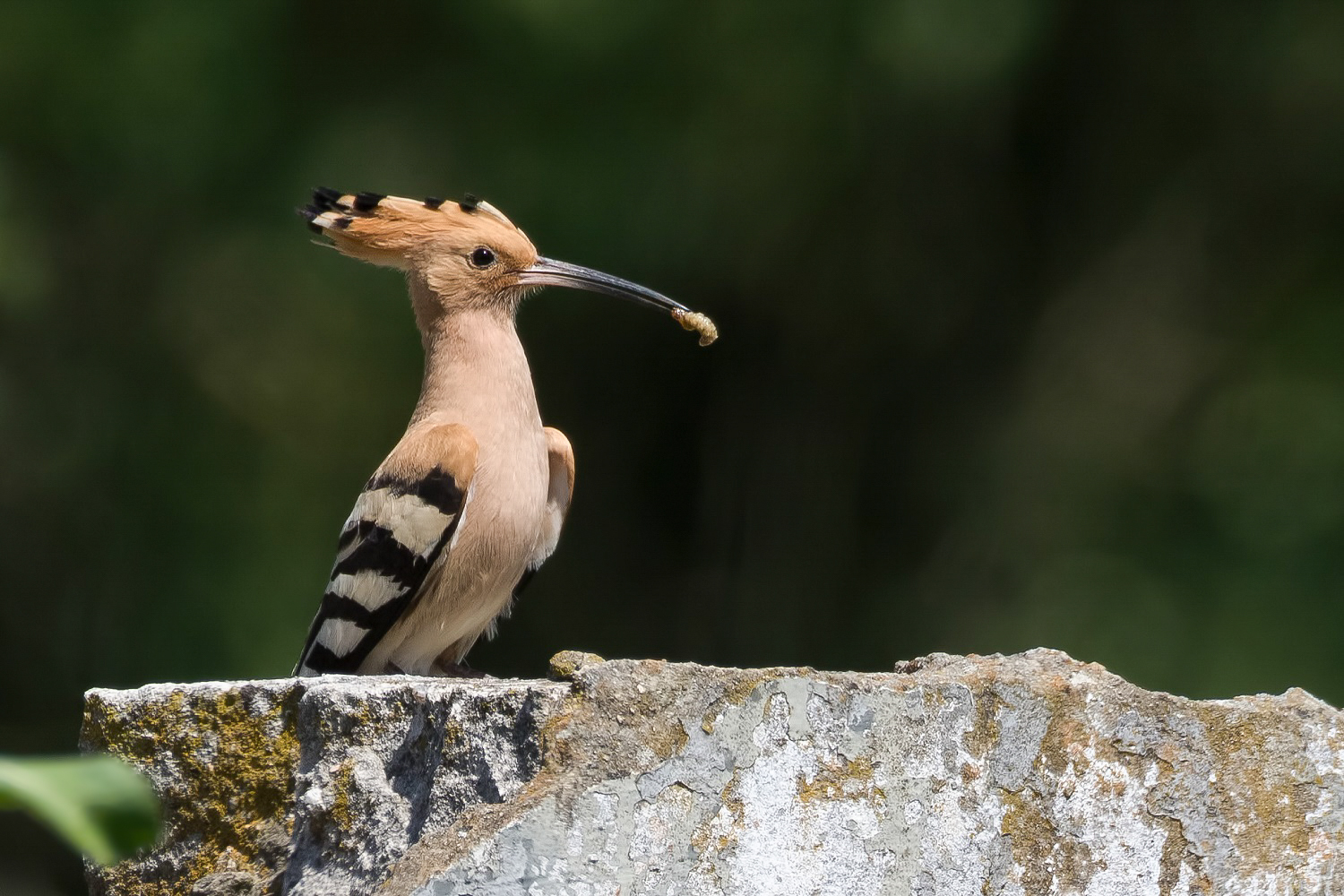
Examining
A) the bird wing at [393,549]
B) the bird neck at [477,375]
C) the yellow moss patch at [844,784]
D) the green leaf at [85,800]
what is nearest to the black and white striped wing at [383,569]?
the bird wing at [393,549]

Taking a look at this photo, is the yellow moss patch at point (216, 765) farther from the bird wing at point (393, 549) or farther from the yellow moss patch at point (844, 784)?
the bird wing at point (393, 549)

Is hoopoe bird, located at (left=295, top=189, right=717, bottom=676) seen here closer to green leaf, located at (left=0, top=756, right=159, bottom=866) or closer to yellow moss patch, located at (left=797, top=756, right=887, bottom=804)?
yellow moss patch, located at (left=797, top=756, right=887, bottom=804)

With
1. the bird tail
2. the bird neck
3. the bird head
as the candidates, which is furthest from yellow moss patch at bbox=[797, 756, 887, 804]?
the bird tail

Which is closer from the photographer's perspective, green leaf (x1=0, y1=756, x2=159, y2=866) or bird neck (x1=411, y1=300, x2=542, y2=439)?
green leaf (x1=0, y1=756, x2=159, y2=866)

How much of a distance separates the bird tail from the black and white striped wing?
68cm

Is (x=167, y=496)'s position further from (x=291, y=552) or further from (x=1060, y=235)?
(x=1060, y=235)

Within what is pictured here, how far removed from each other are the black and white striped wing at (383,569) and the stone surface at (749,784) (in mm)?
1221

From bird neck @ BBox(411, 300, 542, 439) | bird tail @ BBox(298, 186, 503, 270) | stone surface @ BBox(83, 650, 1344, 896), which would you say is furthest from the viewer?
bird tail @ BBox(298, 186, 503, 270)

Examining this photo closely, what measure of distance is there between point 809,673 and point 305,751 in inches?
25.7

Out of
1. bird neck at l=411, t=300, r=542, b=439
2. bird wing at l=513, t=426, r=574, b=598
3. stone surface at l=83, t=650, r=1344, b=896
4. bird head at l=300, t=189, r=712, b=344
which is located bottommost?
stone surface at l=83, t=650, r=1344, b=896

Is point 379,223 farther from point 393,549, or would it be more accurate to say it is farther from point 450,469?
point 393,549

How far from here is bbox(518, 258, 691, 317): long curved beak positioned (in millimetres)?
3910

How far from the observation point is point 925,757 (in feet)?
6.14

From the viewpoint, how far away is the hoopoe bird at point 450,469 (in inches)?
132
